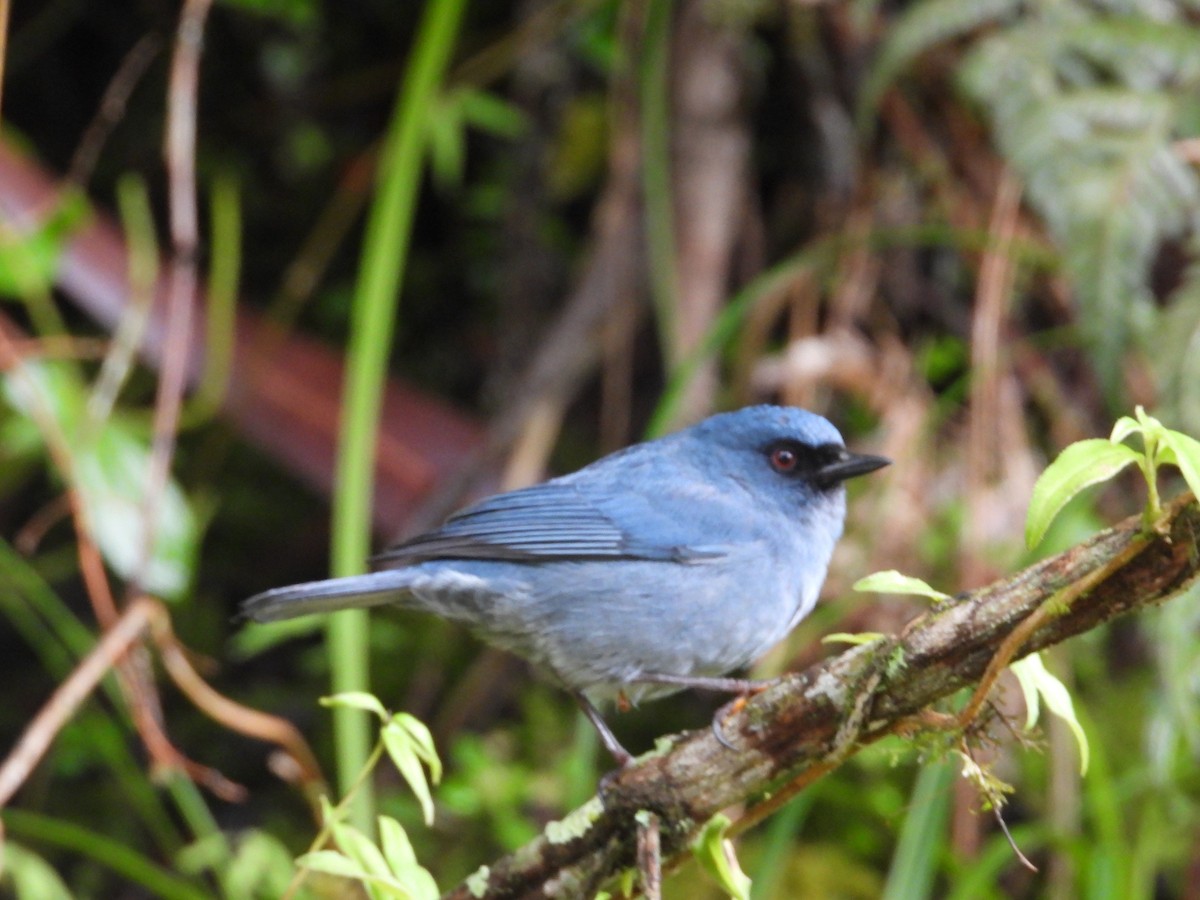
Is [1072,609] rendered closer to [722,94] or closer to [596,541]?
[596,541]

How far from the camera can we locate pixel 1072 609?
1748 mm

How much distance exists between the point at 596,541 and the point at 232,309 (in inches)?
82.9

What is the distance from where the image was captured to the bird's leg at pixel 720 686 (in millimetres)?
2135

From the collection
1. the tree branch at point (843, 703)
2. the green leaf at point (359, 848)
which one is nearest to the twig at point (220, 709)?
the tree branch at point (843, 703)

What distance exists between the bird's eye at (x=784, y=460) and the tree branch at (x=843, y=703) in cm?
123

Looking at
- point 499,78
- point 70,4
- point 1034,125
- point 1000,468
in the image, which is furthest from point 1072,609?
point 70,4

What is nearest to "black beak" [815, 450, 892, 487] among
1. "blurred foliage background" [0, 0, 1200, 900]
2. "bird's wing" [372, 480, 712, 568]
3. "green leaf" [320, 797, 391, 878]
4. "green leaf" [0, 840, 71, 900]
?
"bird's wing" [372, 480, 712, 568]

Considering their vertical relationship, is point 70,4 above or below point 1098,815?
above

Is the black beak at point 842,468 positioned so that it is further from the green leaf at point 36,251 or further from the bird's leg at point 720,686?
the green leaf at point 36,251

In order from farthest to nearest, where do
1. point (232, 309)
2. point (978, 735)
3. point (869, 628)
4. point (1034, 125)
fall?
1. point (232, 309)
2. point (869, 628)
3. point (1034, 125)
4. point (978, 735)

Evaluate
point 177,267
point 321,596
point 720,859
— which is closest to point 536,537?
point 321,596

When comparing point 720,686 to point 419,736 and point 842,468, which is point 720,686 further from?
point 419,736

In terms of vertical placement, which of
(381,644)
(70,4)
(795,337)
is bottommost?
(381,644)

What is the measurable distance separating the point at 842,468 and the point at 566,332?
71.8 inches
